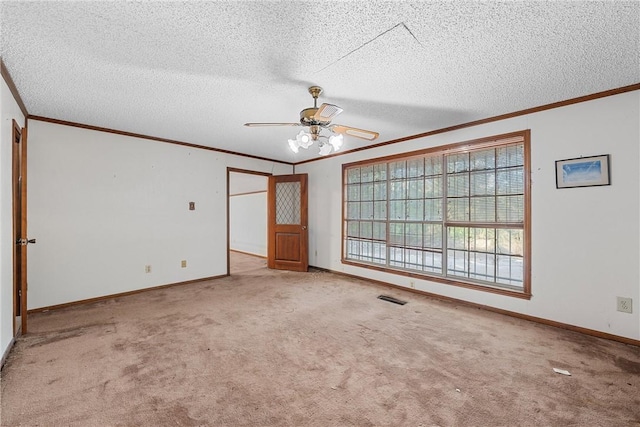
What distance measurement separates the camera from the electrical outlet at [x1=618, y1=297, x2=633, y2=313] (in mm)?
2633

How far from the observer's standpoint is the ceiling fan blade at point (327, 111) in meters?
2.26

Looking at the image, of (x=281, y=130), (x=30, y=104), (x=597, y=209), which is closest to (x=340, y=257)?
(x=281, y=130)

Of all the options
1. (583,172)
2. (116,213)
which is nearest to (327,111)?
(583,172)

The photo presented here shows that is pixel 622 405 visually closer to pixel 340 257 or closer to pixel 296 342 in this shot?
pixel 296 342

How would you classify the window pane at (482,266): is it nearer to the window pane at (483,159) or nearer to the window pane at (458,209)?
the window pane at (458,209)

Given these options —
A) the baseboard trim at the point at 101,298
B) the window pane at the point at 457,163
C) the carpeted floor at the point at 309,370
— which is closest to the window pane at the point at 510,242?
the carpeted floor at the point at 309,370

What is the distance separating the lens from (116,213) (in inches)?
159

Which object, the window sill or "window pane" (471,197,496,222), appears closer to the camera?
the window sill

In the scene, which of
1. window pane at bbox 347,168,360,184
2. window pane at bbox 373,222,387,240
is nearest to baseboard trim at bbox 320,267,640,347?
window pane at bbox 373,222,387,240

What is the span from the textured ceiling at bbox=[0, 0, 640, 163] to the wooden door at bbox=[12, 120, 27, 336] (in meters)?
0.64

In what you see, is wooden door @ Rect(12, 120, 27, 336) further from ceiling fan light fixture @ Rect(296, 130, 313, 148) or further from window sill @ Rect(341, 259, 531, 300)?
window sill @ Rect(341, 259, 531, 300)

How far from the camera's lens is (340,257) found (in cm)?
541

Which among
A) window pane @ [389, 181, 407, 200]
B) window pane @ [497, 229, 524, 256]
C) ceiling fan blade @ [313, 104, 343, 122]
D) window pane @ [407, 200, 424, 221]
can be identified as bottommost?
window pane @ [497, 229, 524, 256]

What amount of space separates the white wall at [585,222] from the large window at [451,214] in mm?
138
